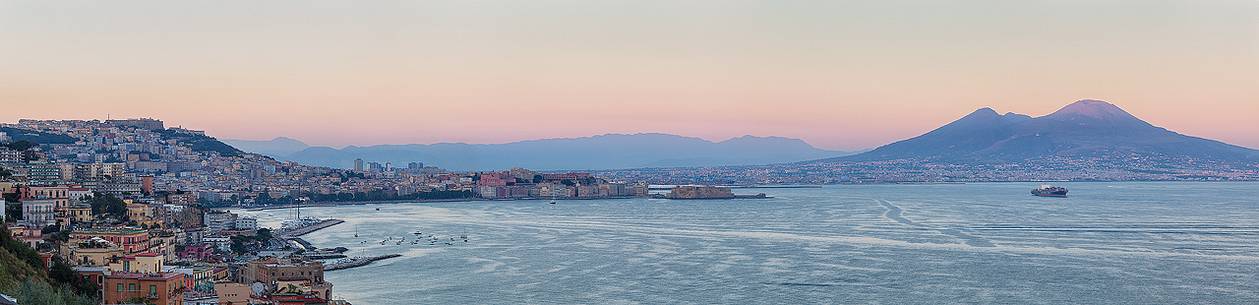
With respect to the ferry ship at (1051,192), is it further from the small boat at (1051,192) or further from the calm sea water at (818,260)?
the calm sea water at (818,260)

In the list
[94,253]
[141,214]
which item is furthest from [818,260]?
[94,253]

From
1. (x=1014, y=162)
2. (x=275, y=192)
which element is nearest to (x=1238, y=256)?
(x=275, y=192)

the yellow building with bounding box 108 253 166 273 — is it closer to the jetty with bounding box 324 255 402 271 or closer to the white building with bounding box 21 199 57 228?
the white building with bounding box 21 199 57 228

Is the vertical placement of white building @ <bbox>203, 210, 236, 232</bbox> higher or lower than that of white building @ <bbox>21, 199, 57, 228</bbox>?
lower

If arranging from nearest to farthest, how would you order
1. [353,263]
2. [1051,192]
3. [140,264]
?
[140,264]
[353,263]
[1051,192]

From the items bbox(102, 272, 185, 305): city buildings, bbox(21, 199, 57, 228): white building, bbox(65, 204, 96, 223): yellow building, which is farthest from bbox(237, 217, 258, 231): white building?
bbox(102, 272, 185, 305): city buildings

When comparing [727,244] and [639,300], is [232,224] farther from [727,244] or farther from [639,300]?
[639,300]

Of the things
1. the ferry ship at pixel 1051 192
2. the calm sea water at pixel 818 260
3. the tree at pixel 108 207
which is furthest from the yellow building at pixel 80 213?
the ferry ship at pixel 1051 192

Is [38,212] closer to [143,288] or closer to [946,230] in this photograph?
[143,288]

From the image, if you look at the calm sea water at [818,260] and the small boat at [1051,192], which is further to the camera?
the small boat at [1051,192]
